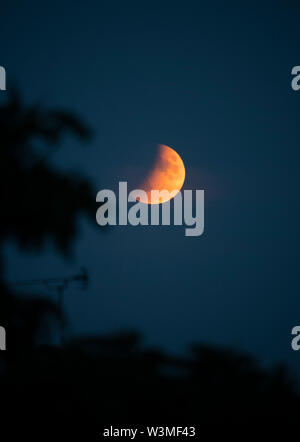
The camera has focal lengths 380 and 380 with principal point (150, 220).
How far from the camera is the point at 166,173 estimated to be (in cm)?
805

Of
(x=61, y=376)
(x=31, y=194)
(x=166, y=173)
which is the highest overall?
(x=166, y=173)

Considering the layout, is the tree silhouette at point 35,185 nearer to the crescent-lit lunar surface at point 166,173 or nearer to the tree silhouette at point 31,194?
the tree silhouette at point 31,194

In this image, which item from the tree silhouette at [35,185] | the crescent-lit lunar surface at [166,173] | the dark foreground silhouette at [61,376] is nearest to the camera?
the dark foreground silhouette at [61,376]

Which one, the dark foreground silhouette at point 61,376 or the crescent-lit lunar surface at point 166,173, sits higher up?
the crescent-lit lunar surface at point 166,173

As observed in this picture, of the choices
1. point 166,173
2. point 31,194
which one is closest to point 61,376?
point 31,194

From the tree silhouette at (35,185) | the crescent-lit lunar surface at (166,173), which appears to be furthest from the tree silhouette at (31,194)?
the crescent-lit lunar surface at (166,173)

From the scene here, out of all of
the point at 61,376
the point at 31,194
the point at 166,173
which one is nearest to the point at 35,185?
the point at 31,194

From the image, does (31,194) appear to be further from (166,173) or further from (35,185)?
(166,173)

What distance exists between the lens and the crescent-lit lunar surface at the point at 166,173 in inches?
278

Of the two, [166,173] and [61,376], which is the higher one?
[166,173]

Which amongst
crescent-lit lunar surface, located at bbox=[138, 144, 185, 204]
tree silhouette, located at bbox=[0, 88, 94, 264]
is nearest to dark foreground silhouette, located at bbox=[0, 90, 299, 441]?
tree silhouette, located at bbox=[0, 88, 94, 264]

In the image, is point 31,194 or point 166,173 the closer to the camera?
point 31,194
